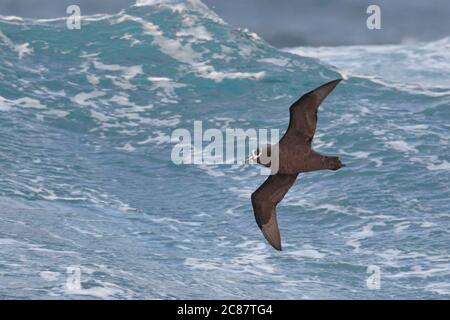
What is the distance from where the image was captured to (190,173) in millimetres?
55219

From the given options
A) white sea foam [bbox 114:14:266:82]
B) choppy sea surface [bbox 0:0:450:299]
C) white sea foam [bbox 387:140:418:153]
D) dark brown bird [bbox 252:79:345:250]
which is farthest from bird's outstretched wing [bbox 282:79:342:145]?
white sea foam [bbox 114:14:266:82]

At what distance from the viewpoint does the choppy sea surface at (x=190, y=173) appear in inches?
1545

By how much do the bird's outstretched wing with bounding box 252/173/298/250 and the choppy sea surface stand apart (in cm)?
1160

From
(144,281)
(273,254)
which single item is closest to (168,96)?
(273,254)

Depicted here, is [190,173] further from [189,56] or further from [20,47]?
[20,47]

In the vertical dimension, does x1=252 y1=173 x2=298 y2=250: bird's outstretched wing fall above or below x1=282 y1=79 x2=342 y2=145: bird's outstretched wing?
below

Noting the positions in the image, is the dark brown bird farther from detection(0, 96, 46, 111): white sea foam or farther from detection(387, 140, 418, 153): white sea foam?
detection(0, 96, 46, 111): white sea foam

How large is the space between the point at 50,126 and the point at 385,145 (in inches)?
723

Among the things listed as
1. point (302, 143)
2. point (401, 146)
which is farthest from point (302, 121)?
point (401, 146)

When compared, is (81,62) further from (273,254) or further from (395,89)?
(273,254)

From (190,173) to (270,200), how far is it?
30.8 m

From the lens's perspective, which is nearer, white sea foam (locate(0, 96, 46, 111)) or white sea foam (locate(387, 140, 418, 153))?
white sea foam (locate(387, 140, 418, 153))

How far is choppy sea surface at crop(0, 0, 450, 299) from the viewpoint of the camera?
3925cm
